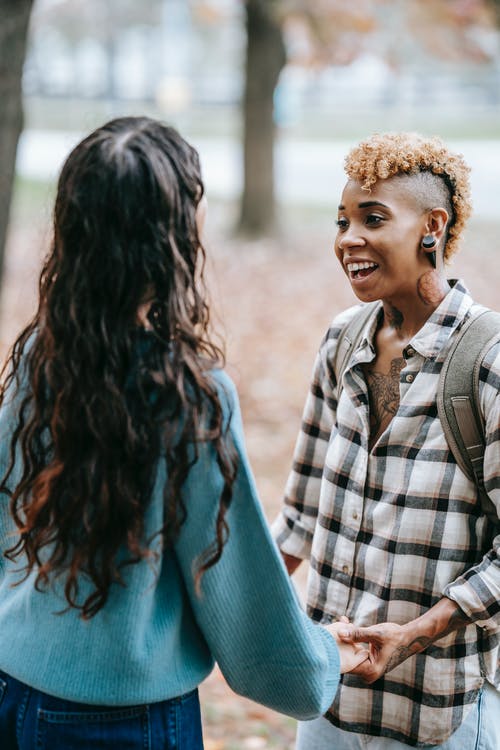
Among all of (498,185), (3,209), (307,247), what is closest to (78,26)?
(498,185)

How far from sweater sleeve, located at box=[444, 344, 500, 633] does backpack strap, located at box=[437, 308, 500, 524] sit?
0.07 ft

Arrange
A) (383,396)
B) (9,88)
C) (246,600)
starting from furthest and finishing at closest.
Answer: (9,88) < (383,396) < (246,600)

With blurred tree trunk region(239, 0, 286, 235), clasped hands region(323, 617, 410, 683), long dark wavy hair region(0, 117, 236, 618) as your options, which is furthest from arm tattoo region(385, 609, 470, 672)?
blurred tree trunk region(239, 0, 286, 235)

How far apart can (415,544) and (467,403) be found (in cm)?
34

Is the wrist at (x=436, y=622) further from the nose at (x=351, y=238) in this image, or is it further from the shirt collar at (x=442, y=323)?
the nose at (x=351, y=238)

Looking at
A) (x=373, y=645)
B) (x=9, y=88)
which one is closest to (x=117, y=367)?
(x=373, y=645)

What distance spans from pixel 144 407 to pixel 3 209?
15.8 feet

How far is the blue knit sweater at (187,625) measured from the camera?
175cm

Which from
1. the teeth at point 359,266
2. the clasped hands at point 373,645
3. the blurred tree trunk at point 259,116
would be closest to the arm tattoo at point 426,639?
the clasped hands at point 373,645

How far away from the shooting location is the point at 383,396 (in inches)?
90.4

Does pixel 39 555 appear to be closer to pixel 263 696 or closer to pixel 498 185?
pixel 263 696

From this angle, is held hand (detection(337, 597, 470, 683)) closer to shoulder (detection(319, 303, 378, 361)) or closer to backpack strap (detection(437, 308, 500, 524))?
Result: backpack strap (detection(437, 308, 500, 524))

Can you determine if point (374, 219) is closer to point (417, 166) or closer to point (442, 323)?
point (417, 166)

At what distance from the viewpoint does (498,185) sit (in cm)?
1955
